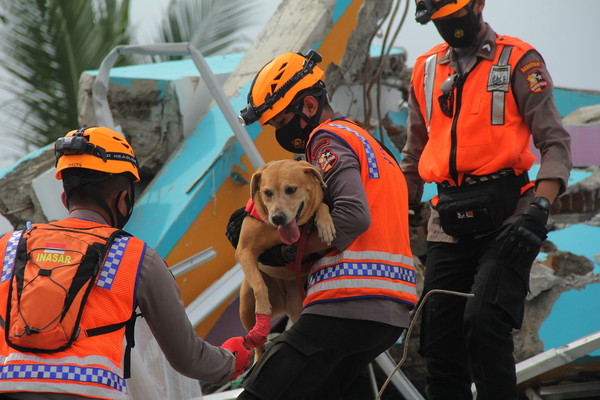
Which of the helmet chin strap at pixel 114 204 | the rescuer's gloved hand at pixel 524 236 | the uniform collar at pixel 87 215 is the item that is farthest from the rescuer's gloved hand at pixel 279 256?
the rescuer's gloved hand at pixel 524 236

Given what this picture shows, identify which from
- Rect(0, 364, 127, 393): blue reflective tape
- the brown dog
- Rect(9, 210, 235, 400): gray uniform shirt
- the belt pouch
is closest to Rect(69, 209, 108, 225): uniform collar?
Rect(9, 210, 235, 400): gray uniform shirt

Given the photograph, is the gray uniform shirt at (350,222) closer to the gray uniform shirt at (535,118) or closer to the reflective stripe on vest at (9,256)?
the gray uniform shirt at (535,118)

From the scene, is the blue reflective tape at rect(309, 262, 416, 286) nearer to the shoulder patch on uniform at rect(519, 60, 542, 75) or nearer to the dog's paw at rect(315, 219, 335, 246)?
the dog's paw at rect(315, 219, 335, 246)

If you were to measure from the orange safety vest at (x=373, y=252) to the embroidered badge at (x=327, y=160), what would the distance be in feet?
0.13

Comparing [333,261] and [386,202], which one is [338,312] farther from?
[386,202]

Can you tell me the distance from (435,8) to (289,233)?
1.32 meters

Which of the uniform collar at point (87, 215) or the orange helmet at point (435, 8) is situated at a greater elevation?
the orange helmet at point (435, 8)

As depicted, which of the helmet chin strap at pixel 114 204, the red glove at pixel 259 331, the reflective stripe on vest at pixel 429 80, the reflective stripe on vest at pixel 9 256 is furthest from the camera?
the reflective stripe on vest at pixel 429 80

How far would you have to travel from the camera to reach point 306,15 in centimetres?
597

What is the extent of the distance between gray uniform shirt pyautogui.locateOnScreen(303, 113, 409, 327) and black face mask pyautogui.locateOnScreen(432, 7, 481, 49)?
3.25 feet

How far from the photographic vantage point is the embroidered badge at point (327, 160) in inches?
115

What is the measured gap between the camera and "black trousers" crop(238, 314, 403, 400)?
9.23ft

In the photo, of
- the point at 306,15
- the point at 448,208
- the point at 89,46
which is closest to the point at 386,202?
the point at 448,208

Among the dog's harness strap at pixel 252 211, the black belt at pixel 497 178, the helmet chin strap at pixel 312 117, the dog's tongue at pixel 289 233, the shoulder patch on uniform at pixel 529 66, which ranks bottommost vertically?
the black belt at pixel 497 178
